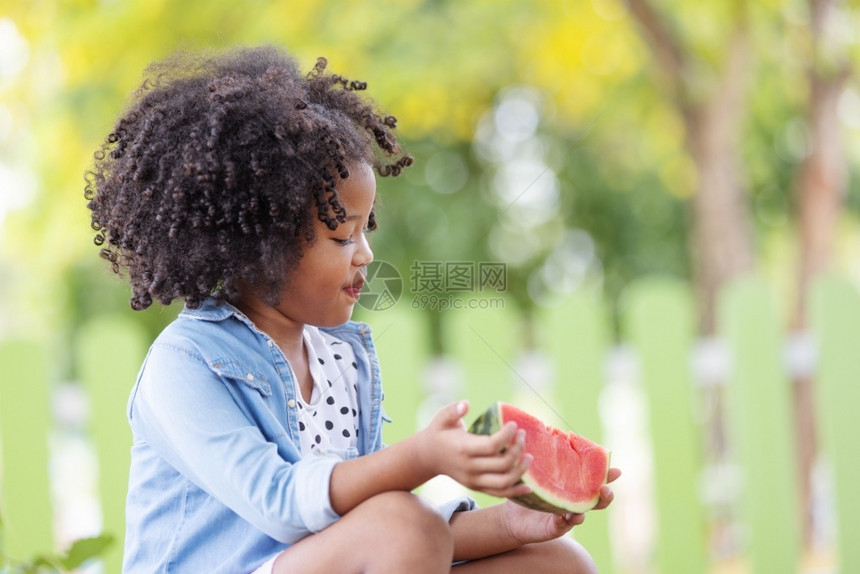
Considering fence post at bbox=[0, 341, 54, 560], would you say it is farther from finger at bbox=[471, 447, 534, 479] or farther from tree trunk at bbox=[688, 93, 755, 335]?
tree trunk at bbox=[688, 93, 755, 335]

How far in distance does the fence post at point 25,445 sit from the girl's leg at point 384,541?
1.84 metres

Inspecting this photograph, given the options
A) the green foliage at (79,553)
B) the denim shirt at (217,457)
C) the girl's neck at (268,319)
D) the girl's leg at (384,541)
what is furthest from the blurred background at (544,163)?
the green foliage at (79,553)

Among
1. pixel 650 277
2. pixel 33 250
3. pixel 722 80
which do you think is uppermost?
pixel 722 80

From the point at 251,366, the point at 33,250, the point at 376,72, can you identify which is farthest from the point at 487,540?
the point at 33,250

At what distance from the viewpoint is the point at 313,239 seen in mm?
1443

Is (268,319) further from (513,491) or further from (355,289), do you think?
(513,491)

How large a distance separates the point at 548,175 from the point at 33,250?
3.10 metres

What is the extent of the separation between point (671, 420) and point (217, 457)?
1.99 m

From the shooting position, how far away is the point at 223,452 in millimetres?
1301

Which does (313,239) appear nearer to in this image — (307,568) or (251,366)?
(251,366)

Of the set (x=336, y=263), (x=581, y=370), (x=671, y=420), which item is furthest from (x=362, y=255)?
(x=671, y=420)

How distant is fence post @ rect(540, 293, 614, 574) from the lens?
297cm

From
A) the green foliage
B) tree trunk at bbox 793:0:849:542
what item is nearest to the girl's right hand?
the green foliage

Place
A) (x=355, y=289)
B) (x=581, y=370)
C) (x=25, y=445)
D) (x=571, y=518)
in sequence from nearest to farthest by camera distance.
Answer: (x=571, y=518), (x=355, y=289), (x=25, y=445), (x=581, y=370)
